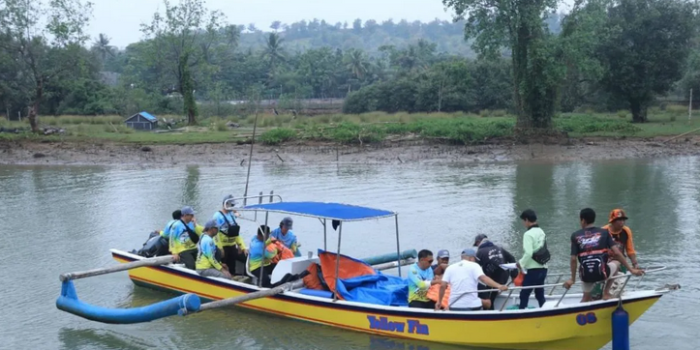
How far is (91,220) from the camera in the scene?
2081 cm

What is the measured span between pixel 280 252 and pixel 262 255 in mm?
435

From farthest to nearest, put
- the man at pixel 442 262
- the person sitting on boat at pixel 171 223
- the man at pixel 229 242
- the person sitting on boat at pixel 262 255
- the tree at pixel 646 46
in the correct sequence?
the tree at pixel 646 46
the person sitting on boat at pixel 171 223
the man at pixel 229 242
the person sitting on boat at pixel 262 255
the man at pixel 442 262

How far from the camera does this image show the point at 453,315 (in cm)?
1066

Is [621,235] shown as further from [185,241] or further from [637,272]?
[185,241]

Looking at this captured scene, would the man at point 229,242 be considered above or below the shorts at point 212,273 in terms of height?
above

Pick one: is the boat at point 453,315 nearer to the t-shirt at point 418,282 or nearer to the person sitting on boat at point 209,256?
the person sitting on boat at point 209,256

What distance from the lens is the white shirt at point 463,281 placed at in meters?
10.5

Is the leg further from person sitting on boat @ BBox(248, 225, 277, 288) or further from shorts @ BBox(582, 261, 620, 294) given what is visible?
person sitting on boat @ BBox(248, 225, 277, 288)

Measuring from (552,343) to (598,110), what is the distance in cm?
4254

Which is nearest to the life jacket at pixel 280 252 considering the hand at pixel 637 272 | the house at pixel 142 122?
the hand at pixel 637 272

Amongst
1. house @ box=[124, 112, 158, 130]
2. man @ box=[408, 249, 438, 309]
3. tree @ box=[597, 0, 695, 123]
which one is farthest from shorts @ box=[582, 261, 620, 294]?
house @ box=[124, 112, 158, 130]

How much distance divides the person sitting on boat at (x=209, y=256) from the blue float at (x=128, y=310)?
45.9 inches

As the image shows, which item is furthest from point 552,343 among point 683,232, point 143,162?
point 143,162

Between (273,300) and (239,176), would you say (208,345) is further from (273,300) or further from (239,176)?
(239,176)
